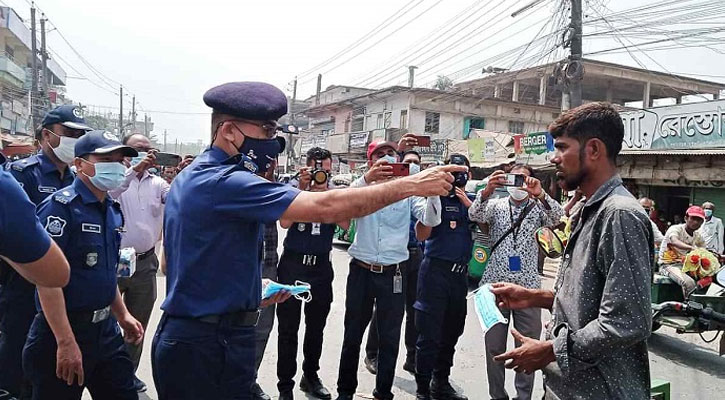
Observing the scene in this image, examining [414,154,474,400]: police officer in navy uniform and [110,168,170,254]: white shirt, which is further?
[110,168,170,254]: white shirt

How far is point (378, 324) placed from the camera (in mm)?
4160

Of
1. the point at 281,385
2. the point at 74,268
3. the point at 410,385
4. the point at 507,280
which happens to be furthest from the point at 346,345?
the point at 74,268

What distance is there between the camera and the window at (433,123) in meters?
29.5

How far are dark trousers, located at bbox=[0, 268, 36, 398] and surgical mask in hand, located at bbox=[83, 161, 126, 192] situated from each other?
729 mm

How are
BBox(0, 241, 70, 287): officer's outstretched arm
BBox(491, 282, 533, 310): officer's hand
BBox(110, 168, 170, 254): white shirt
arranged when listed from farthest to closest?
BBox(110, 168, 170, 254): white shirt < BBox(491, 282, 533, 310): officer's hand < BBox(0, 241, 70, 287): officer's outstretched arm

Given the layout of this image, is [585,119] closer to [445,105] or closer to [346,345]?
[346,345]

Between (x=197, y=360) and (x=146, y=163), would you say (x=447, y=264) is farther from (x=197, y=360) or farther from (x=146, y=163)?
(x=146, y=163)

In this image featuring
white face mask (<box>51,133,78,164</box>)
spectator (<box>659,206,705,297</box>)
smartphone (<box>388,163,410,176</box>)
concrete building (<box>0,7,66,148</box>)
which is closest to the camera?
smartphone (<box>388,163,410,176</box>)

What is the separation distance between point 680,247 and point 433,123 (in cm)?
2315

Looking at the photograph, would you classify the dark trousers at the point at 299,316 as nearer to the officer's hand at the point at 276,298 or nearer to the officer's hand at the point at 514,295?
the officer's hand at the point at 276,298

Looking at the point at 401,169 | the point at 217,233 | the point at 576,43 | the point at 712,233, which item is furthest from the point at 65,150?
the point at 576,43

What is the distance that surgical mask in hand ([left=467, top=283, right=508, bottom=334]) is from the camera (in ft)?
7.36

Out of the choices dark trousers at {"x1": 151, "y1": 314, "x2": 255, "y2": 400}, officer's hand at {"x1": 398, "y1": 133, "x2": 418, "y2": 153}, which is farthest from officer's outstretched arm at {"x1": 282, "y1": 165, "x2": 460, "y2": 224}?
officer's hand at {"x1": 398, "y1": 133, "x2": 418, "y2": 153}

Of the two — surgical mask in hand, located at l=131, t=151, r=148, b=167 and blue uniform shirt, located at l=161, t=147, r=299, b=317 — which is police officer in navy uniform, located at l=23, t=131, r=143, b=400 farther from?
surgical mask in hand, located at l=131, t=151, r=148, b=167
